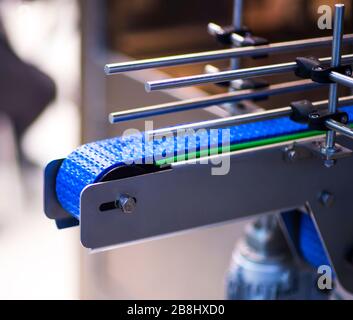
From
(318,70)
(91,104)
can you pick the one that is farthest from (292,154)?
(91,104)

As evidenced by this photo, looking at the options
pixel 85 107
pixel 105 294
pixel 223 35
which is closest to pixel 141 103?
pixel 85 107

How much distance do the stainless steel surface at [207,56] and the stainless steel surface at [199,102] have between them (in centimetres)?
5

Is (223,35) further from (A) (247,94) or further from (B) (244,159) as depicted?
(B) (244,159)

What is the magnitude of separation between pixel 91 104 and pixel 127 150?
1.01 metres

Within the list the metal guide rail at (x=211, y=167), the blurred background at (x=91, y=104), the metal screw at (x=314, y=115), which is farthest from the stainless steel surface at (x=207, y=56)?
the blurred background at (x=91, y=104)

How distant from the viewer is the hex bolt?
0.91 m

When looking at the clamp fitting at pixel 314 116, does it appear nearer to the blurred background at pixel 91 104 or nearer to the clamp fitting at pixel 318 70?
the clamp fitting at pixel 318 70

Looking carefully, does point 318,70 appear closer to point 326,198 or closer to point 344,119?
point 344,119

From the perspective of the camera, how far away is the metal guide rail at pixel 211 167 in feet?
2.61

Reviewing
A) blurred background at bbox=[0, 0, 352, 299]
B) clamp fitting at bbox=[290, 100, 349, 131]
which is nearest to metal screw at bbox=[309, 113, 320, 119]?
clamp fitting at bbox=[290, 100, 349, 131]

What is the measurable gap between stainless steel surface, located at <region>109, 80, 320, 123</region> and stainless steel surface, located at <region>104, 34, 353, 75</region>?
0.05 metres

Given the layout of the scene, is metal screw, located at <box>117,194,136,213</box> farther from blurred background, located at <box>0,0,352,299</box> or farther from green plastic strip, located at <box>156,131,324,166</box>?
blurred background, located at <box>0,0,352,299</box>

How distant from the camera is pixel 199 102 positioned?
0.89m

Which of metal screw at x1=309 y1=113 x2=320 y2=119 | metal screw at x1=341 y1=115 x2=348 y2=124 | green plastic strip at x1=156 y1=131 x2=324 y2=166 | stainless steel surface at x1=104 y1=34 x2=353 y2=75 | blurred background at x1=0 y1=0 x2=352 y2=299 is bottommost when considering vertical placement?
blurred background at x1=0 y1=0 x2=352 y2=299
